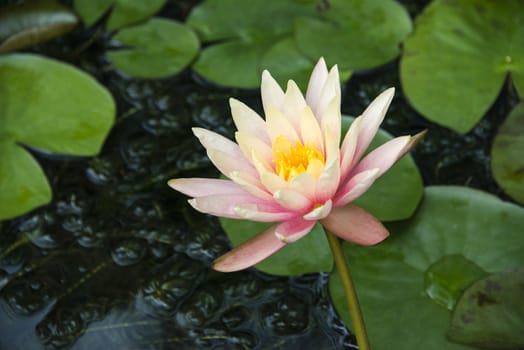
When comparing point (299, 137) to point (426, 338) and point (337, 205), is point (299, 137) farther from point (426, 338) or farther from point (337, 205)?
point (426, 338)

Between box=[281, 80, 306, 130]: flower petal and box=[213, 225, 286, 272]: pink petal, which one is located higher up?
box=[281, 80, 306, 130]: flower petal

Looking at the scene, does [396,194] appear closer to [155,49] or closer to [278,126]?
[278,126]

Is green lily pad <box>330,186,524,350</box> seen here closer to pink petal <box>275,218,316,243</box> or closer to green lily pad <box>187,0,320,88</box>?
pink petal <box>275,218,316,243</box>

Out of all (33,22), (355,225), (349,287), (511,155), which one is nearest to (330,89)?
(355,225)

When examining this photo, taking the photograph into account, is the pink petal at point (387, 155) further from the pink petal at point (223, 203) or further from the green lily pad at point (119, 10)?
A: the green lily pad at point (119, 10)

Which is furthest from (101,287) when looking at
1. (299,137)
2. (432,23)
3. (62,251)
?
(432,23)

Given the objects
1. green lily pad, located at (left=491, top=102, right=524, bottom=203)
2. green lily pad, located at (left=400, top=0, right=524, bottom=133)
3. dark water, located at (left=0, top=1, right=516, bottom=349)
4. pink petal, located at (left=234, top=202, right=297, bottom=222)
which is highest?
pink petal, located at (left=234, top=202, right=297, bottom=222)

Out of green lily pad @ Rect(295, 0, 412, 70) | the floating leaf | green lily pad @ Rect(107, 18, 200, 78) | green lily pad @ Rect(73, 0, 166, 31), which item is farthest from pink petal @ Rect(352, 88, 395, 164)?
the floating leaf

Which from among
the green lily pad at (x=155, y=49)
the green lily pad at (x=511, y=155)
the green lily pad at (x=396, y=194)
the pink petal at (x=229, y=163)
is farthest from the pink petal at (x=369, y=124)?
the green lily pad at (x=155, y=49)
